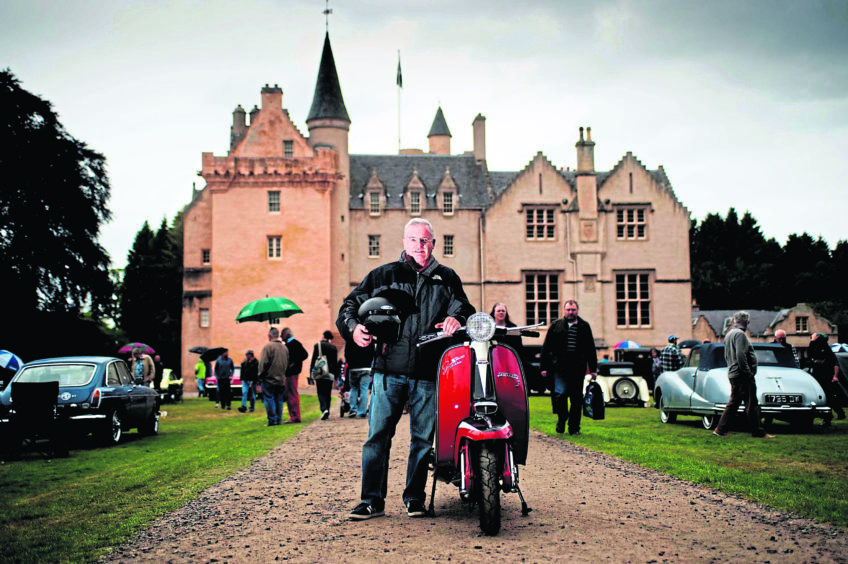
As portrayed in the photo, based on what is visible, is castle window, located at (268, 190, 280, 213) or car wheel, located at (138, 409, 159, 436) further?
castle window, located at (268, 190, 280, 213)

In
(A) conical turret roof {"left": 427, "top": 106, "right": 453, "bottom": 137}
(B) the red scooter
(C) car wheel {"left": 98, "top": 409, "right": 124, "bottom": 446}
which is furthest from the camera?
(A) conical turret roof {"left": 427, "top": 106, "right": 453, "bottom": 137}

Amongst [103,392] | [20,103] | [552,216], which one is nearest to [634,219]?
[552,216]

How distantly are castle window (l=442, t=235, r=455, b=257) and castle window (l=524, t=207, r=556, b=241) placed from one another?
15.0 ft

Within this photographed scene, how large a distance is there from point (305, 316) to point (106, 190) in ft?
45.9

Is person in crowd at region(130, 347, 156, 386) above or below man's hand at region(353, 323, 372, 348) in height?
below

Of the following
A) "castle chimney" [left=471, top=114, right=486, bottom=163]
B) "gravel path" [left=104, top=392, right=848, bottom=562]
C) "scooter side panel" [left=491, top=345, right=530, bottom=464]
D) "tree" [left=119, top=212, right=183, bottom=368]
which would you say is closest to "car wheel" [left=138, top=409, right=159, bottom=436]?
"gravel path" [left=104, top=392, right=848, bottom=562]

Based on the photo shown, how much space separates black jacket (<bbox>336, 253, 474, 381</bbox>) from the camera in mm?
6117

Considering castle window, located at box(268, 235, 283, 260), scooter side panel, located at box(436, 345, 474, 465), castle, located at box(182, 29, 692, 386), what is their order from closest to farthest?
scooter side panel, located at box(436, 345, 474, 465) → castle, located at box(182, 29, 692, 386) → castle window, located at box(268, 235, 283, 260)

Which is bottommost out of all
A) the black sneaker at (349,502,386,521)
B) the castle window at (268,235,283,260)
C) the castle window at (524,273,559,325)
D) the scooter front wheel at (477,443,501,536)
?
the black sneaker at (349,502,386,521)

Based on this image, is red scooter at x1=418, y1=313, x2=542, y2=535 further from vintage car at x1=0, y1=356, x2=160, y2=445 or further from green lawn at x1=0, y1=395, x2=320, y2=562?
vintage car at x1=0, y1=356, x2=160, y2=445

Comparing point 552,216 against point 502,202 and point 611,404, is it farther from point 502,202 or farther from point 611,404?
point 611,404

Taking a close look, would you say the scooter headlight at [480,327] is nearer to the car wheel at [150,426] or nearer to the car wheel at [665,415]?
the car wheel at [665,415]

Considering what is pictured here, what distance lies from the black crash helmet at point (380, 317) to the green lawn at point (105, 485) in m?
2.25

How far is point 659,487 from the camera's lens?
746cm
